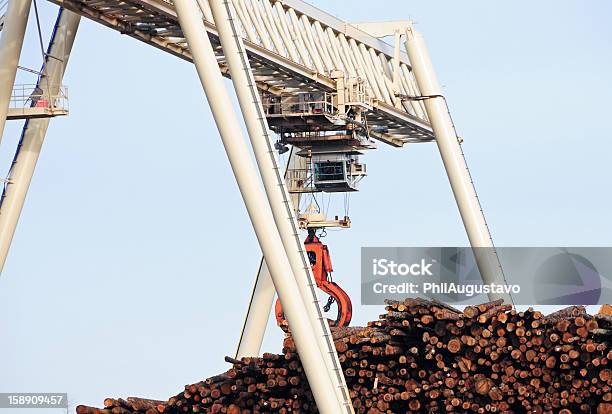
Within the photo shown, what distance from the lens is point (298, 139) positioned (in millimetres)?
32562

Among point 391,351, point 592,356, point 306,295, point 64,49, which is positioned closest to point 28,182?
point 64,49

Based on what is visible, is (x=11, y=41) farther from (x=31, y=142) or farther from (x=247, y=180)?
(x=247, y=180)

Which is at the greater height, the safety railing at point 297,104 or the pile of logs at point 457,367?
the safety railing at point 297,104

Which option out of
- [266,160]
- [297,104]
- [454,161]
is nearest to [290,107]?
[297,104]

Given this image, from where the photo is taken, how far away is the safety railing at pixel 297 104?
31.4 metres

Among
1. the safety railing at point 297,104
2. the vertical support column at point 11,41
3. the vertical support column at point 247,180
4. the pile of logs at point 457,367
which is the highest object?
the safety railing at point 297,104

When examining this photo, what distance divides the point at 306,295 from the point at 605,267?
5308 millimetres

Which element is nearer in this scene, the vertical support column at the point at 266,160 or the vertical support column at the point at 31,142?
the vertical support column at the point at 266,160

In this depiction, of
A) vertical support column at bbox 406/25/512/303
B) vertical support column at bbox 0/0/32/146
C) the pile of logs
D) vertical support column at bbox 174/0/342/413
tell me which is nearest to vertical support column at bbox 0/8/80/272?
vertical support column at bbox 0/0/32/146

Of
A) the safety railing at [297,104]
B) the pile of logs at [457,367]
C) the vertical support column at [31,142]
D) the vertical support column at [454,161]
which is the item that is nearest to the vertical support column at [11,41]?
the vertical support column at [31,142]

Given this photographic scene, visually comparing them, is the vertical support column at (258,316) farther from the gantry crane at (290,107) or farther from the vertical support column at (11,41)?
the vertical support column at (11,41)

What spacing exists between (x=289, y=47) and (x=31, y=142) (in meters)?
5.16

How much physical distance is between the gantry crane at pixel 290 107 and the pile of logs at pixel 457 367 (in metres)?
0.60

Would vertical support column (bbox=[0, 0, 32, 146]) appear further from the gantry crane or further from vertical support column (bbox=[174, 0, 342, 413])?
vertical support column (bbox=[174, 0, 342, 413])
